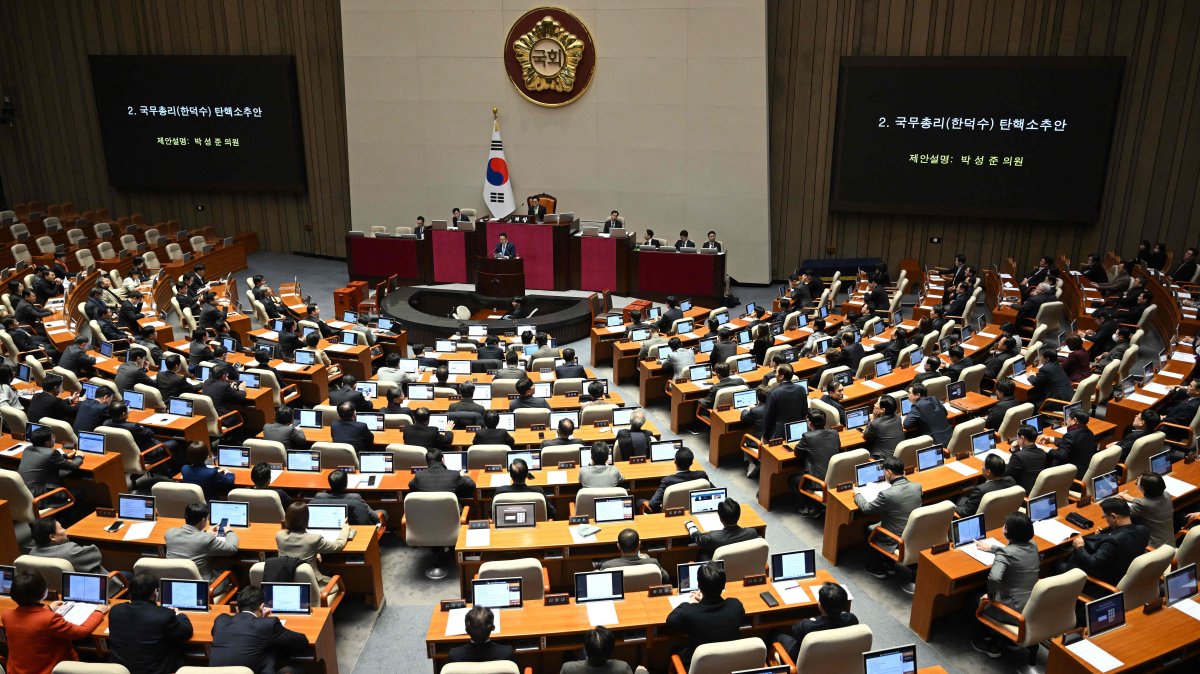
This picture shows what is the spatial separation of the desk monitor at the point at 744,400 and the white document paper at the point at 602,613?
4.72 meters

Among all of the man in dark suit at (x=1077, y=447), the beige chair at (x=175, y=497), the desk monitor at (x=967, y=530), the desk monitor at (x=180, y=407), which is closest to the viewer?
the desk monitor at (x=967, y=530)

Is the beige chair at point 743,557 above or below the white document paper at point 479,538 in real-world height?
above

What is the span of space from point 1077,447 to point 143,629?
8228mm

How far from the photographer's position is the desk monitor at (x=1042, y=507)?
279 inches

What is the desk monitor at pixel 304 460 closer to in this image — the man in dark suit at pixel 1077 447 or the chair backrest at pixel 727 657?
the chair backrest at pixel 727 657

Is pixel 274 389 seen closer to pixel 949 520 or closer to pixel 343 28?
pixel 949 520

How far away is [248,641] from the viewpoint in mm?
5309

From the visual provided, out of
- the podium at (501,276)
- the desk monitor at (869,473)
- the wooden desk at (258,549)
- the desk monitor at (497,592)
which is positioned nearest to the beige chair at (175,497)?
the wooden desk at (258,549)

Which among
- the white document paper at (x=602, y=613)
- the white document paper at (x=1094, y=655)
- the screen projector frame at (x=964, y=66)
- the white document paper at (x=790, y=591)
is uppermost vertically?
the screen projector frame at (x=964, y=66)

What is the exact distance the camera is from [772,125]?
1958 cm

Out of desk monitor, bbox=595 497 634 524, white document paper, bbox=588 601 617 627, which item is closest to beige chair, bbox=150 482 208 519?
desk monitor, bbox=595 497 634 524

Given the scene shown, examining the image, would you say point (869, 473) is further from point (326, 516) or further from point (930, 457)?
point (326, 516)

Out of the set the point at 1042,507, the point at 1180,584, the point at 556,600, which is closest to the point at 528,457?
the point at 556,600

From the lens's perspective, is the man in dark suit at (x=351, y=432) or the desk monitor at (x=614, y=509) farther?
the man in dark suit at (x=351, y=432)
